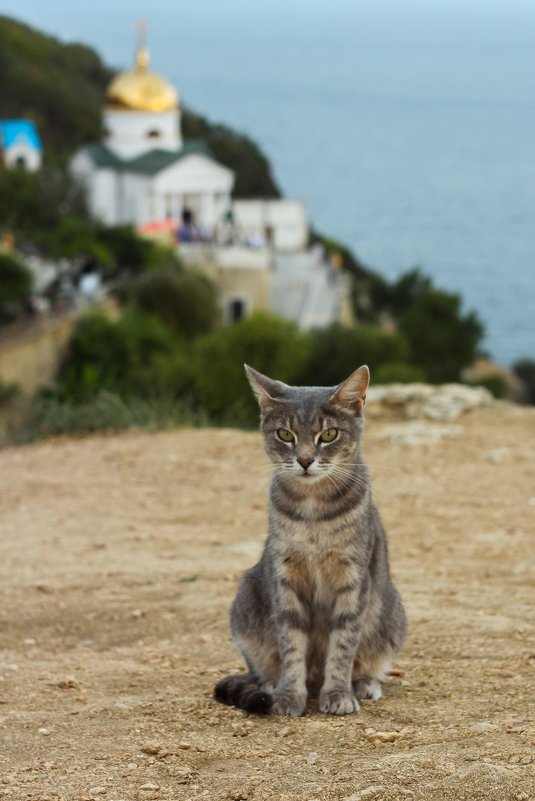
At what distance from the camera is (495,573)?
780 centimetres

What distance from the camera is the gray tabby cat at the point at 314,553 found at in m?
4.98

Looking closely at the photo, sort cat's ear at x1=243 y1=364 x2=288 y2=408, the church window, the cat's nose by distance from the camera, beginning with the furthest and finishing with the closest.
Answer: the church window, cat's ear at x1=243 y1=364 x2=288 y2=408, the cat's nose

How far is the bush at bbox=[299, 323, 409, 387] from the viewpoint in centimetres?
3878

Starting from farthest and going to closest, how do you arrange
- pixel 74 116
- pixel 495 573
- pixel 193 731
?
pixel 74 116
pixel 495 573
pixel 193 731

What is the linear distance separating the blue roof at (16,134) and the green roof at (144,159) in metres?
6.51

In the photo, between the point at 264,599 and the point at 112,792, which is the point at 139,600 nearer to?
the point at 264,599

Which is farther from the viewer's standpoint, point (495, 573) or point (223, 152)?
point (223, 152)

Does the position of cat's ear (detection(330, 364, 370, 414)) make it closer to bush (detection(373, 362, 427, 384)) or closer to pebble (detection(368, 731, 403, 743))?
pebble (detection(368, 731, 403, 743))

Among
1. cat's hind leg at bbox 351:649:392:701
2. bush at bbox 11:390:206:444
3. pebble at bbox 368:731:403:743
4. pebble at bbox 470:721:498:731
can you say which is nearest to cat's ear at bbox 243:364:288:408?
cat's hind leg at bbox 351:649:392:701

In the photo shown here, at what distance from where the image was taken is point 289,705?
16.3 feet

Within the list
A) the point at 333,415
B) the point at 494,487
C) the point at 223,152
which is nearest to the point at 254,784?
the point at 333,415

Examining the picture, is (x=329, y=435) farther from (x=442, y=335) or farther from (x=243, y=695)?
(x=442, y=335)

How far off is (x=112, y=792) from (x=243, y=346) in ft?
104

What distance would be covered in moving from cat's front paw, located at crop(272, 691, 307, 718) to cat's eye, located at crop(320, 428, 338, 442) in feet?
3.33
